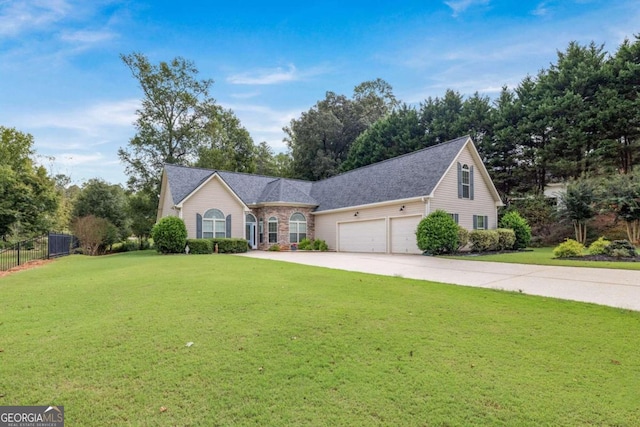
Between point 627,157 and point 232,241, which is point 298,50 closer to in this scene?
point 232,241

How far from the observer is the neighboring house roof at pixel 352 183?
18.2m

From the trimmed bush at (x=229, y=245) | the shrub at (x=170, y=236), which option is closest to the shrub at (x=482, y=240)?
the trimmed bush at (x=229, y=245)

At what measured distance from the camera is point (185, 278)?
27.9ft

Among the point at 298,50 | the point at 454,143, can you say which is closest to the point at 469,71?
the point at 454,143

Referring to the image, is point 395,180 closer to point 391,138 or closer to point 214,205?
point 214,205

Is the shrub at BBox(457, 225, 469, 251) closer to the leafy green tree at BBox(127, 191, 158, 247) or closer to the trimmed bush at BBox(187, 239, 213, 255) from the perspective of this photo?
the trimmed bush at BBox(187, 239, 213, 255)

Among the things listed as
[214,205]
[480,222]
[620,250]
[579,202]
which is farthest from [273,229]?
[579,202]

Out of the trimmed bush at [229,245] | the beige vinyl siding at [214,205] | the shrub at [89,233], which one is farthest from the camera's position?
the shrub at [89,233]

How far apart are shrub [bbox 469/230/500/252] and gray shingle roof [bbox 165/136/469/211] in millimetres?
3114

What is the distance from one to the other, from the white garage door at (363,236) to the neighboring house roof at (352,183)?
1317 mm

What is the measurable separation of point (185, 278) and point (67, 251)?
54.6 feet

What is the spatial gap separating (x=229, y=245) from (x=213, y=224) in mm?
2022

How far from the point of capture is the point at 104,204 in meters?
27.2

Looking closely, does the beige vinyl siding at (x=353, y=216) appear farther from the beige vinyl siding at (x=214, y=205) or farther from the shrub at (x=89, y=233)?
the shrub at (x=89, y=233)
